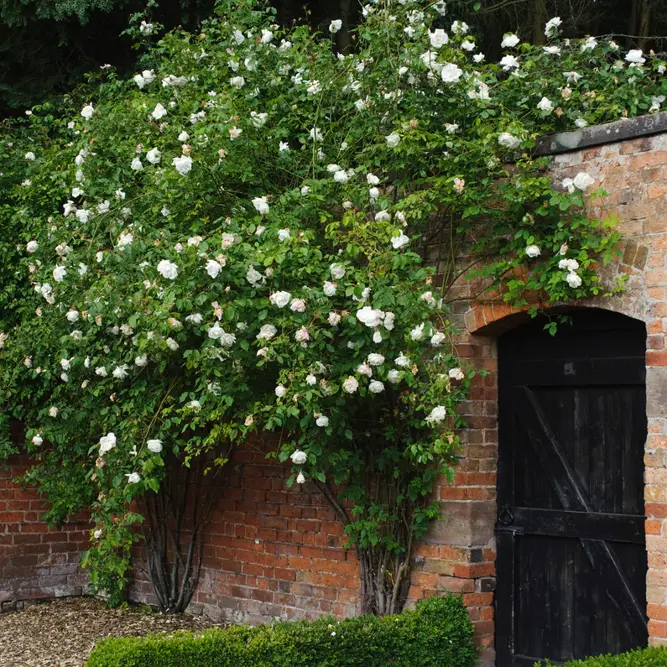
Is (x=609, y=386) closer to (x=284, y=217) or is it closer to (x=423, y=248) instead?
(x=423, y=248)

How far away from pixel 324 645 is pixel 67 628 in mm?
3224

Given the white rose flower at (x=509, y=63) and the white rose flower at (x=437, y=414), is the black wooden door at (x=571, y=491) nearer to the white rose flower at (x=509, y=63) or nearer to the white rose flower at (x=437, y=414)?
the white rose flower at (x=437, y=414)

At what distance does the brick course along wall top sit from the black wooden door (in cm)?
13

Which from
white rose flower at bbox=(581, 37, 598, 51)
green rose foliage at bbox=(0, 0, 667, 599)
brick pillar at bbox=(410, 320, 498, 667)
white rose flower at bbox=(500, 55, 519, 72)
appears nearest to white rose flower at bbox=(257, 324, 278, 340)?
green rose foliage at bbox=(0, 0, 667, 599)

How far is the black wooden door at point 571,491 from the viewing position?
17.9 ft

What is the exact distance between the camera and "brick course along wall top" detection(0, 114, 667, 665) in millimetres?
5086

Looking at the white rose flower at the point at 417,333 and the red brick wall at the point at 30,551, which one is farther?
the red brick wall at the point at 30,551

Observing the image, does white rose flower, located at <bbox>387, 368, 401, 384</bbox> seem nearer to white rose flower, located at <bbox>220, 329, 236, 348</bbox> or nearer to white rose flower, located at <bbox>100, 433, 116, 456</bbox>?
white rose flower, located at <bbox>220, 329, 236, 348</bbox>

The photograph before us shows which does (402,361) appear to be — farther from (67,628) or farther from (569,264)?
(67,628)

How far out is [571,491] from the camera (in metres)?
5.74

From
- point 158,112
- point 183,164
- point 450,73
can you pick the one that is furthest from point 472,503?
point 158,112

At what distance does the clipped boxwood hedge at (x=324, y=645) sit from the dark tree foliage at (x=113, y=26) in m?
6.30

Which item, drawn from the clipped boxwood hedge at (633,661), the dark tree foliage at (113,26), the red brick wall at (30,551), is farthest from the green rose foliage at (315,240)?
the dark tree foliage at (113,26)

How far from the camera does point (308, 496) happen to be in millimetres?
7016
